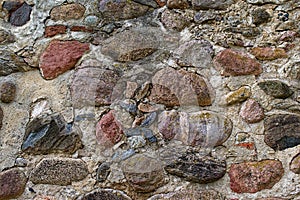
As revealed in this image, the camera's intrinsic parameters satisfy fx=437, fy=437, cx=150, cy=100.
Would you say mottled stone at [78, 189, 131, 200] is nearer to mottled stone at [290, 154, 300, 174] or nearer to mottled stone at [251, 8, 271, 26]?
mottled stone at [290, 154, 300, 174]

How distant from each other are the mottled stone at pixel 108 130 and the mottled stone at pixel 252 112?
0.44 m

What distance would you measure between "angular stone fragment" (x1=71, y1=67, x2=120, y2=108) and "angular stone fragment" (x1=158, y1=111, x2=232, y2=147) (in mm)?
234

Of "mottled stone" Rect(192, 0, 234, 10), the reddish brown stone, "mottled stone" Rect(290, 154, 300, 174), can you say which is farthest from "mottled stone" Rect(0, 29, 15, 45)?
"mottled stone" Rect(290, 154, 300, 174)

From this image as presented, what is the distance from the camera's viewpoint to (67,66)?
5.68ft

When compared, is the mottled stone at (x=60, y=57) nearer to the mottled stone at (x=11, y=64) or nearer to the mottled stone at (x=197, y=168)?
the mottled stone at (x=11, y=64)

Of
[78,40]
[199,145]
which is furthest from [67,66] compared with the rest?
[199,145]

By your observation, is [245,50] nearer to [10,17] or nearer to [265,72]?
[265,72]

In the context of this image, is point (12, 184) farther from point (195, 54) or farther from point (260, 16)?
point (260, 16)

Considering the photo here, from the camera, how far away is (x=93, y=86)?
1.67 metres

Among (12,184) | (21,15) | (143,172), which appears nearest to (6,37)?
(21,15)

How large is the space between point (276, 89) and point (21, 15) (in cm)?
110

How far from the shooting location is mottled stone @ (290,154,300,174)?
142 cm

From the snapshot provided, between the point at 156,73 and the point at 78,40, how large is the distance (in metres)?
0.36

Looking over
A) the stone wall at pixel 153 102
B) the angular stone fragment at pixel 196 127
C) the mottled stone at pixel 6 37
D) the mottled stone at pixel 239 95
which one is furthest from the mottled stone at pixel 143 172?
the mottled stone at pixel 6 37
